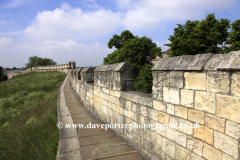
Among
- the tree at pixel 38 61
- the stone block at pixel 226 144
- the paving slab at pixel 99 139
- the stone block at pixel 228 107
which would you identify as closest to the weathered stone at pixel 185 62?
the stone block at pixel 228 107

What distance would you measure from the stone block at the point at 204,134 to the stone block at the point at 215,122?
0.22ft

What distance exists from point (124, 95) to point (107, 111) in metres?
1.26

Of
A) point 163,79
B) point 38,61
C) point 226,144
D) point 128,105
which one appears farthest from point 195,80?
point 38,61

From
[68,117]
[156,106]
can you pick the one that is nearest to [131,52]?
[68,117]

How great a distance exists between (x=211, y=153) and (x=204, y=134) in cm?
23

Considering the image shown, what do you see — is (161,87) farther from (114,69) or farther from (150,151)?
(114,69)

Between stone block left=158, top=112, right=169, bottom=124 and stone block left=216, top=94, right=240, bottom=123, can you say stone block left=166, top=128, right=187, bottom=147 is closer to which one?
stone block left=158, top=112, right=169, bottom=124

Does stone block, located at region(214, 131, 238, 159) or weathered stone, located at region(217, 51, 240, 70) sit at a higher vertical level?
weathered stone, located at region(217, 51, 240, 70)

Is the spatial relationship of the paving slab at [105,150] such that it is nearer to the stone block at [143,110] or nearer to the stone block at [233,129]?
the stone block at [143,110]

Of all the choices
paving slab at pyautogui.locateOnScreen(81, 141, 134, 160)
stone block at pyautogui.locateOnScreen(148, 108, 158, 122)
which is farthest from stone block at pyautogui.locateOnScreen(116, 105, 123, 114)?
stone block at pyautogui.locateOnScreen(148, 108, 158, 122)

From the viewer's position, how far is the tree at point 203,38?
57.7 ft

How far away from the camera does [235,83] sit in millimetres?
1757

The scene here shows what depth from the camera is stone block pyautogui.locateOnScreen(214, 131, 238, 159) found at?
1780mm

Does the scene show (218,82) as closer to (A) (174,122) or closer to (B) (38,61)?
(A) (174,122)
